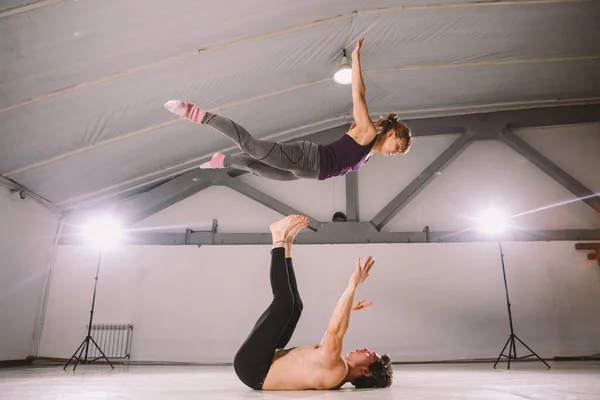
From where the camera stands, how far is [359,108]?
2.61 metres

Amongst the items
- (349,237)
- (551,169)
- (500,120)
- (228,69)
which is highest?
(500,120)

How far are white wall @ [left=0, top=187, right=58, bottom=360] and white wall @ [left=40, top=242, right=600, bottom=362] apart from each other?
336 mm

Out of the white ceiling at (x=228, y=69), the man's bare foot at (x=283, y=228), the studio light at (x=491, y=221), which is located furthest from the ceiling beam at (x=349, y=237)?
the man's bare foot at (x=283, y=228)

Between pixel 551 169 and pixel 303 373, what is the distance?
21.3 feet

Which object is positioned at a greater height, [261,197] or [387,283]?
[261,197]

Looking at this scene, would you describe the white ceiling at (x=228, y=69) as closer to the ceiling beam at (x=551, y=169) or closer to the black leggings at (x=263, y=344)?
the ceiling beam at (x=551, y=169)

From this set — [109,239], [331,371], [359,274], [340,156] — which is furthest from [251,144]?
[109,239]

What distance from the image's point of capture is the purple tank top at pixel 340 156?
264 centimetres

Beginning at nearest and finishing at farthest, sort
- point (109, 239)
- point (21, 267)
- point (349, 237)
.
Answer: point (21, 267) < point (109, 239) < point (349, 237)

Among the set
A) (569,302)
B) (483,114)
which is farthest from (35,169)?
(569,302)

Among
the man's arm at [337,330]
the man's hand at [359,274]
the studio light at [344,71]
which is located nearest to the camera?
the man's arm at [337,330]

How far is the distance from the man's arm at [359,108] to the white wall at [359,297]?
4.06 metres

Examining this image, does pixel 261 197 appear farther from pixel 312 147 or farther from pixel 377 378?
pixel 377 378

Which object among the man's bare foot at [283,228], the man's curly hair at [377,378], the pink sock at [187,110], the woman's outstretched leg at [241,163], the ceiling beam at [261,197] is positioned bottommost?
the man's curly hair at [377,378]
